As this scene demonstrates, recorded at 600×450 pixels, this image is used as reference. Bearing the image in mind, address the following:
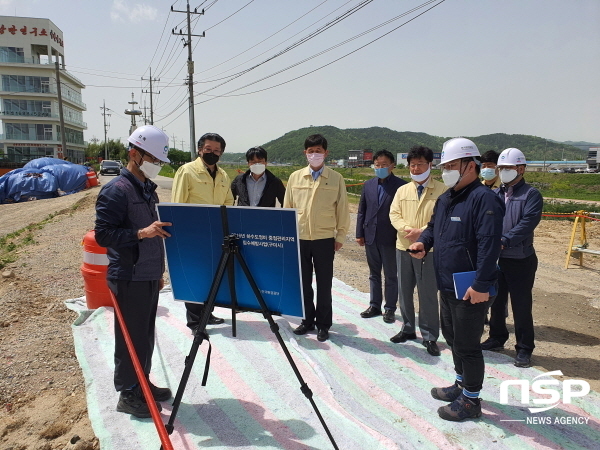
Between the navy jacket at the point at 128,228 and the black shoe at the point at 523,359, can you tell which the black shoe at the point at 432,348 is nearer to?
the black shoe at the point at 523,359

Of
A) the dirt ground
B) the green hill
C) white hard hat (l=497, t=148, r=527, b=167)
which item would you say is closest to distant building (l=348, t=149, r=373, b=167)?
the green hill

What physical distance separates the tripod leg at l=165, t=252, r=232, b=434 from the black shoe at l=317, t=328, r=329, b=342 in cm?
182

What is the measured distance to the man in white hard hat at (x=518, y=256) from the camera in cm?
381

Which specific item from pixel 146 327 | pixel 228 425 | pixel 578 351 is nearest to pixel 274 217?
pixel 146 327

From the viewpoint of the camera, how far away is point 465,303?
9.22 feet

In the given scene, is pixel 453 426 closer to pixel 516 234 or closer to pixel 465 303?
pixel 465 303

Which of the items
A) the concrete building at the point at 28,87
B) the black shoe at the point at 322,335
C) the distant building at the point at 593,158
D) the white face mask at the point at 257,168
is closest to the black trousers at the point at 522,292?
the black shoe at the point at 322,335

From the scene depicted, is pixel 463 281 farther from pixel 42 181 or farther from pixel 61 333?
pixel 42 181

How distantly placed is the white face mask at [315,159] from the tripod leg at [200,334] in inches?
74.8

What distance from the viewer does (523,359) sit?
3713mm

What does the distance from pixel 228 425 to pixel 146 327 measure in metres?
0.85

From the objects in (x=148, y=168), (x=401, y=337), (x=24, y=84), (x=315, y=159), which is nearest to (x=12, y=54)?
(x=24, y=84)

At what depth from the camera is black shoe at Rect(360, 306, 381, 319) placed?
4.80m

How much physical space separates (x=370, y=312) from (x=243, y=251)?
107 inches
